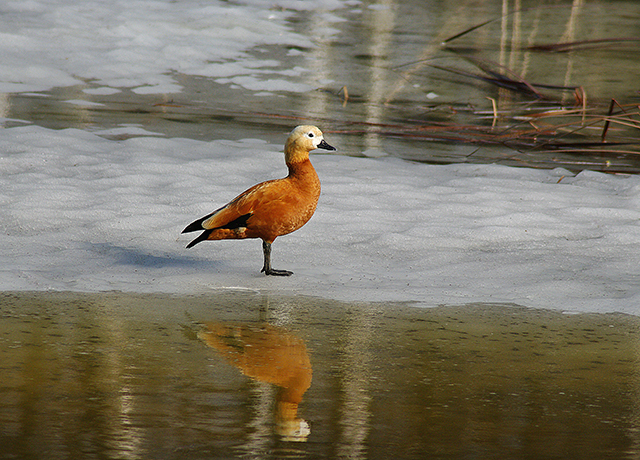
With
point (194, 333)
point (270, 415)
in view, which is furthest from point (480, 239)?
point (270, 415)

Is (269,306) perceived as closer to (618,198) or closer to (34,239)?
(34,239)

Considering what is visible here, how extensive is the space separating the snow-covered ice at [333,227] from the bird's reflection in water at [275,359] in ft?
2.45

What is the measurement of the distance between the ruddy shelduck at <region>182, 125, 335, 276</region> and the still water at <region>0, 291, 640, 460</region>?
0.61 metres

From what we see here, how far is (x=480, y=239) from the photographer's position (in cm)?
567

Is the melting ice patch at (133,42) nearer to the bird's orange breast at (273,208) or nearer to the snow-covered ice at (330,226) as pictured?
the snow-covered ice at (330,226)

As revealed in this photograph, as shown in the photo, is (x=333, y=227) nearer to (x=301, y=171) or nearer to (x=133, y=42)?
(x=301, y=171)

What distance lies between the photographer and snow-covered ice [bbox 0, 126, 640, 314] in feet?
14.8

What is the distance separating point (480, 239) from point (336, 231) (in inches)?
40.1

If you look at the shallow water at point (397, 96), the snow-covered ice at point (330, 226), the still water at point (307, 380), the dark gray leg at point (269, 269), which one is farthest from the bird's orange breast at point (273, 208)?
the shallow water at point (397, 96)

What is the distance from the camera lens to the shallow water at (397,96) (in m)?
8.98

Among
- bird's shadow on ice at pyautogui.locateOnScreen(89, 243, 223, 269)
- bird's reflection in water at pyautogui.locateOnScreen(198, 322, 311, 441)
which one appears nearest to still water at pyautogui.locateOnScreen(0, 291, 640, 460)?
bird's reflection in water at pyautogui.locateOnScreen(198, 322, 311, 441)

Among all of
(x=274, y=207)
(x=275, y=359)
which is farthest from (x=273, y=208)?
(x=275, y=359)

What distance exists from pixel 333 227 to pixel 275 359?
105 inches

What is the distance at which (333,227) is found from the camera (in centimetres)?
589
